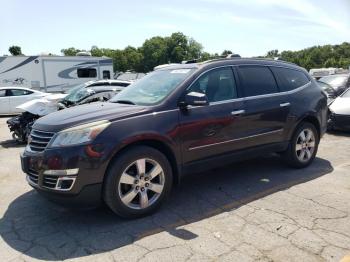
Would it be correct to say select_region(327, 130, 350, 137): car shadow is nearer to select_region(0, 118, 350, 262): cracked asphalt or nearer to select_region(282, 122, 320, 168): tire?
select_region(282, 122, 320, 168): tire

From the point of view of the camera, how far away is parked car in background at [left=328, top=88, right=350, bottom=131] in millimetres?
8820

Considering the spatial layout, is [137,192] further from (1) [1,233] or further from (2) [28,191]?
(2) [28,191]

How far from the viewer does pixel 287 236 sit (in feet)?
11.8

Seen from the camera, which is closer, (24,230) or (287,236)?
(287,236)

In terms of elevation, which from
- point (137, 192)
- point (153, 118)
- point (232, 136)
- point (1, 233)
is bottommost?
point (1, 233)

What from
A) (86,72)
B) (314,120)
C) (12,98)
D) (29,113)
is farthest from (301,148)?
(86,72)

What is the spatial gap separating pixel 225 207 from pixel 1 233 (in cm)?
254

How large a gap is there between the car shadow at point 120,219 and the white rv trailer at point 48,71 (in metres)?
17.2

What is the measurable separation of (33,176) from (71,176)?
1.95ft

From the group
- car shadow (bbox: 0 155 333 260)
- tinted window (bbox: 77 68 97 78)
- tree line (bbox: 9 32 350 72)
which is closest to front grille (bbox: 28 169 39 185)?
car shadow (bbox: 0 155 333 260)

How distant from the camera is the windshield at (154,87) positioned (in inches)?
177

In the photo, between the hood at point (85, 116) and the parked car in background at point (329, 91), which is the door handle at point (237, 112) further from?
the parked car in background at point (329, 91)

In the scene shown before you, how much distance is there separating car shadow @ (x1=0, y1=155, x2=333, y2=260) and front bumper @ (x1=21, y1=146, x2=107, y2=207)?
36 cm

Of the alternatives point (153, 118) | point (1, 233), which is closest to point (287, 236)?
point (153, 118)
